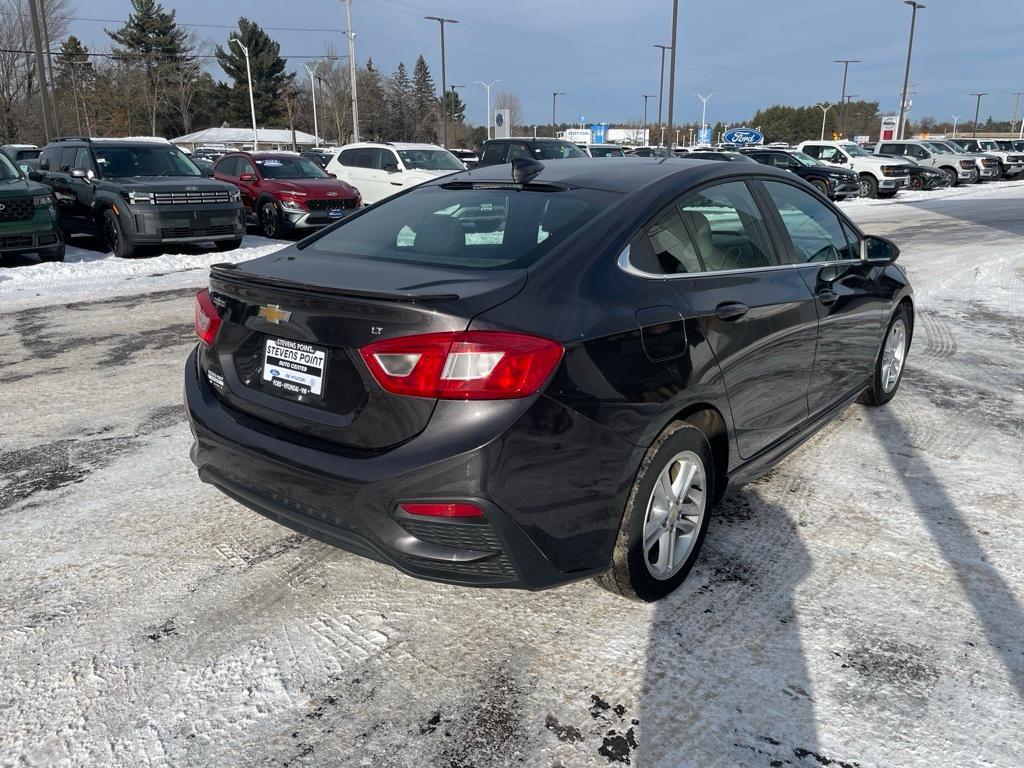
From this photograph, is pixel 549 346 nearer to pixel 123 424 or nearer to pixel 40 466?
pixel 40 466

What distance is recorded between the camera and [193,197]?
11883 millimetres

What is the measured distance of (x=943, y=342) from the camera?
23.6 feet

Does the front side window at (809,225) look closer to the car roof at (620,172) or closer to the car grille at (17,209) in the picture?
the car roof at (620,172)

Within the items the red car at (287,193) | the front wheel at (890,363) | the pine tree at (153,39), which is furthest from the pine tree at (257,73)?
the front wheel at (890,363)

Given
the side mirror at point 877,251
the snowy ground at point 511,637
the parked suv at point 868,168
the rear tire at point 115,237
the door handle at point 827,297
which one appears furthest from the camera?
the parked suv at point 868,168

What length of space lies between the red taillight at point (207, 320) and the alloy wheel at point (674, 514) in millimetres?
1803

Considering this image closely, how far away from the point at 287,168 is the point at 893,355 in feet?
45.4

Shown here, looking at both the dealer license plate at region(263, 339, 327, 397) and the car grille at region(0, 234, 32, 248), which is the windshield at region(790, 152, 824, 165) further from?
the dealer license plate at region(263, 339, 327, 397)

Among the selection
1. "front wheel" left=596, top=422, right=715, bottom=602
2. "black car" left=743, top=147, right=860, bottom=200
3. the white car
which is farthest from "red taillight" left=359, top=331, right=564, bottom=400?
"black car" left=743, top=147, right=860, bottom=200

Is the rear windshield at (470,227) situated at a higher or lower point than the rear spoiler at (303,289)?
higher

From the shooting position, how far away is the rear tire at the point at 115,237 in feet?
38.9

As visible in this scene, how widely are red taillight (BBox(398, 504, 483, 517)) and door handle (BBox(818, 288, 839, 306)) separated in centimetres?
236

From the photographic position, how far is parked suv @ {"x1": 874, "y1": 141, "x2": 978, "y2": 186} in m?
33.8

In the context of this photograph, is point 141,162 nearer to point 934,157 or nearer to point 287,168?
point 287,168
